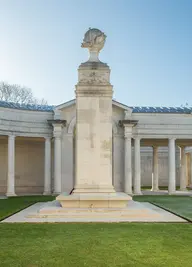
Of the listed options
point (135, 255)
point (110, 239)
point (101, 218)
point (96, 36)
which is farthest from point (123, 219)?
point (96, 36)

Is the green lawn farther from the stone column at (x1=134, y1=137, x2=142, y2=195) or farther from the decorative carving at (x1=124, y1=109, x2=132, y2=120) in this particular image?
the decorative carving at (x1=124, y1=109, x2=132, y2=120)

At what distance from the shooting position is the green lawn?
9.99 metres

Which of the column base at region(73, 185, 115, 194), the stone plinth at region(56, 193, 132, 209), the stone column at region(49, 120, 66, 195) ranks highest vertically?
the stone column at region(49, 120, 66, 195)

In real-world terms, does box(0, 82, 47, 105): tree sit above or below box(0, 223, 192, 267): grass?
Result: above

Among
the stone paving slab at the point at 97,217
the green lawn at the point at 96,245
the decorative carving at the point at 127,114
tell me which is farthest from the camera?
the decorative carving at the point at 127,114

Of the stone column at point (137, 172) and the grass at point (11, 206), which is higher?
the stone column at point (137, 172)

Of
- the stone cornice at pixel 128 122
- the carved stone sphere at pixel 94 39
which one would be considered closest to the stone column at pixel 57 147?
the stone cornice at pixel 128 122

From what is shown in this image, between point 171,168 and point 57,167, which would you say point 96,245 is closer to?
point 57,167

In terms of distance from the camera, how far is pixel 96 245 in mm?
11953

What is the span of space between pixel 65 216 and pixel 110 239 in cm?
558

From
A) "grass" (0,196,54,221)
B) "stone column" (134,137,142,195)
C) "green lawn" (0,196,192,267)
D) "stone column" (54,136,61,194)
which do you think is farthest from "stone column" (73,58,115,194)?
"stone column" (134,137,142,195)

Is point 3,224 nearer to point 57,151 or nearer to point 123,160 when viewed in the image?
point 57,151

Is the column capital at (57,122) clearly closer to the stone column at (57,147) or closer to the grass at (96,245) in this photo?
the stone column at (57,147)

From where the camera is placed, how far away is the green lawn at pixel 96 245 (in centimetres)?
999
